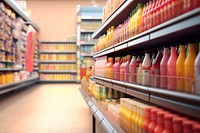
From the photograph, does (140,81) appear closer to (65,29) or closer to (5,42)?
(5,42)

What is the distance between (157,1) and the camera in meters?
1.73

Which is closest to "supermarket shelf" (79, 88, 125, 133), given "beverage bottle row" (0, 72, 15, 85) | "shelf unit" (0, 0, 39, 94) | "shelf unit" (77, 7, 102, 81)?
"shelf unit" (0, 0, 39, 94)

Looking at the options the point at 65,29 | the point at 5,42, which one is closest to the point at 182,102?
the point at 5,42

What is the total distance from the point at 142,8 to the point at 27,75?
7.73 metres

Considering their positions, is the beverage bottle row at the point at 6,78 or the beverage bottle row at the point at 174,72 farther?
the beverage bottle row at the point at 6,78

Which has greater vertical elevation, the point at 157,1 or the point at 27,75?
the point at 157,1

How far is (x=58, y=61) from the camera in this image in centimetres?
1175

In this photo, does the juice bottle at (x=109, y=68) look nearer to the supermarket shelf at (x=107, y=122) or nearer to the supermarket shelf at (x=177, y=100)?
the supermarket shelf at (x=107, y=122)

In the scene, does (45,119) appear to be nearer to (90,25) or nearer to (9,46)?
(9,46)

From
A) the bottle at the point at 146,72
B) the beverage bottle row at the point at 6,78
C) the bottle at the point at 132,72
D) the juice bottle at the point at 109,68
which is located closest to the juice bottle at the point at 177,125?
the bottle at the point at 146,72

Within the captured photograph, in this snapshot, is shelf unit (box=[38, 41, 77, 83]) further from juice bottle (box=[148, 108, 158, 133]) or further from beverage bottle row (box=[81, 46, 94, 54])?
juice bottle (box=[148, 108, 158, 133])

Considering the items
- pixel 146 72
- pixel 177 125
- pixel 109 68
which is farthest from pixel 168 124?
pixel 109 68

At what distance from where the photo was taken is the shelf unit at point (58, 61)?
11.7 meters

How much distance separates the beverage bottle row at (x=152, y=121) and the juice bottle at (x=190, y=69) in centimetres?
16
